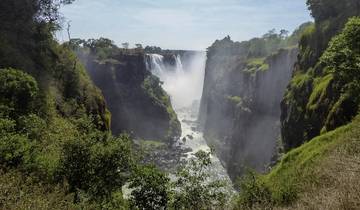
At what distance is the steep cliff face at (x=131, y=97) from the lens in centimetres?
15375

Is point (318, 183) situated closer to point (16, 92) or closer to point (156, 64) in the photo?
point (16, 92)

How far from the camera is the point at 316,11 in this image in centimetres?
7856

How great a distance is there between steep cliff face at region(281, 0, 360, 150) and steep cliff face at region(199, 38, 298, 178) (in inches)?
1293

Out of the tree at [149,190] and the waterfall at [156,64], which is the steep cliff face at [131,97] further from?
the tree at [149,190]

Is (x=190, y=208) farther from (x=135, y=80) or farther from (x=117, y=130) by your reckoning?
(x=135, y=80)

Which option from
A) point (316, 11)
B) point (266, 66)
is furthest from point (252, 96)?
point (316, 11)

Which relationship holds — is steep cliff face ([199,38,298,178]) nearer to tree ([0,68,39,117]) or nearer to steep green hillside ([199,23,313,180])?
steep green hillside ([199,23,313,180])

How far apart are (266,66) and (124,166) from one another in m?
99.9

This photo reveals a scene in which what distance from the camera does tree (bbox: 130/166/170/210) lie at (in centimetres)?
3019

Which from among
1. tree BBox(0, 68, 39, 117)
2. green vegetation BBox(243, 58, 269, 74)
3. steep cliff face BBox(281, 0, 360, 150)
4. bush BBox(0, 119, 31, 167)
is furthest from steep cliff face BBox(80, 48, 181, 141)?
bush BBox(0, 119, 31, 167)

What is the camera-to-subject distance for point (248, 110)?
12175cm

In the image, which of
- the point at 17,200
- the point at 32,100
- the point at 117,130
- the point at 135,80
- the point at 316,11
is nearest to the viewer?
the point at 17,200

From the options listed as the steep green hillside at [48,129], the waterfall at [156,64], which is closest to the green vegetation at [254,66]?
the waterfall at [156,64]

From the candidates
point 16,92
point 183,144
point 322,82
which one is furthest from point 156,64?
point 16,92
